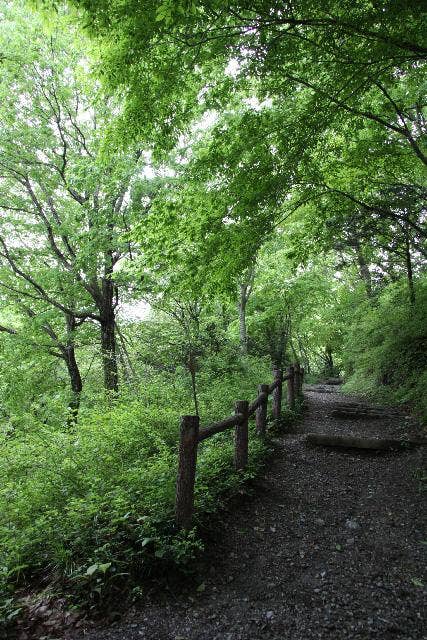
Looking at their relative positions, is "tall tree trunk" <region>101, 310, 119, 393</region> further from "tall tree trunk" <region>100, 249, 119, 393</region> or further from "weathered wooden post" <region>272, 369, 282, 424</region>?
"weathered wooden post" <region>272, 369, 282, 424</region>

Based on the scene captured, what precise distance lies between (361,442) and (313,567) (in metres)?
3.71

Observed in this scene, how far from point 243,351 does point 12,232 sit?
31.4ft

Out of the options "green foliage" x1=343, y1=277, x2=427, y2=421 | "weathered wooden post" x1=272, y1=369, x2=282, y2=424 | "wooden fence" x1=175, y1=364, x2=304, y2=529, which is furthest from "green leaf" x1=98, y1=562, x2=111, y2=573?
"green foliage" x1=343, y1=277, x2=427, y2=421

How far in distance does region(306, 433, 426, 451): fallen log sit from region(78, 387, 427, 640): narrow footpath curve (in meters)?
0.45

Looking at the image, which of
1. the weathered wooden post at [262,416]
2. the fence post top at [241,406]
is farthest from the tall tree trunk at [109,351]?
the fence post top at [241,406]

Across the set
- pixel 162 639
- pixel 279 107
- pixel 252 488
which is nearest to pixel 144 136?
pixel 279 107

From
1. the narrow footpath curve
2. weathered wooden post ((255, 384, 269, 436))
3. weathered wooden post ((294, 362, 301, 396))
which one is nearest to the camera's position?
the narrow footpath curve

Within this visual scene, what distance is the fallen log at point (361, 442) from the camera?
686 centimetres

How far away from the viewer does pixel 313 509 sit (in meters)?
5.10

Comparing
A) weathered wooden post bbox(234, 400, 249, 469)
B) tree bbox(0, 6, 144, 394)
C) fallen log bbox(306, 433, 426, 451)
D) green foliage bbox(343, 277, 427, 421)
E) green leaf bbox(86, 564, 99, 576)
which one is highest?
tree bbox(0, 6, 144, 394)

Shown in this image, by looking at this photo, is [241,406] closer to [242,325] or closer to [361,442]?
[361,442]

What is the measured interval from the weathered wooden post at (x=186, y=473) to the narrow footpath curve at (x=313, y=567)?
516mm

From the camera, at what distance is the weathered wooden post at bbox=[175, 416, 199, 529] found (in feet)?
13.1

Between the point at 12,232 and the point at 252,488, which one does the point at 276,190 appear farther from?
the point at 12,232
